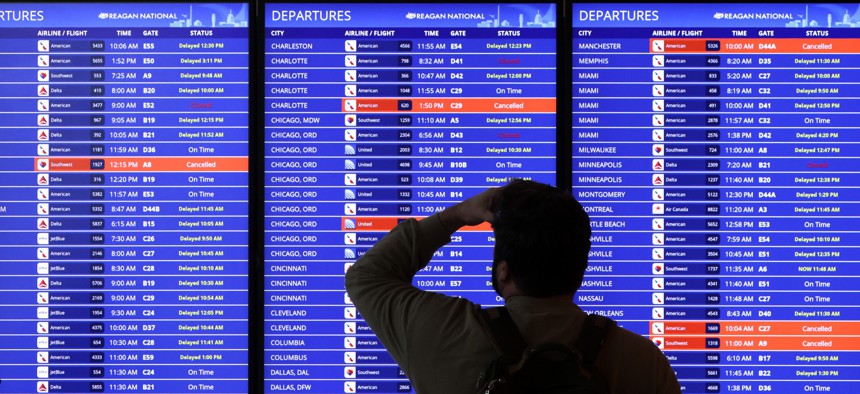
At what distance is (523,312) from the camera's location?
1800 mm

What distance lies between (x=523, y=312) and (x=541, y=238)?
0.55 feet

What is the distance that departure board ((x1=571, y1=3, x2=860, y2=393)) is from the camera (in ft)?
10.8

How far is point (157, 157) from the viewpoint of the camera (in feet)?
10.9

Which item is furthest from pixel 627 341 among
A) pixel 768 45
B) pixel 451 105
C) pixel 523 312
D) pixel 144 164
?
pixel 144 164

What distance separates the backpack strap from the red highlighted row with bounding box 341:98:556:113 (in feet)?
5.32

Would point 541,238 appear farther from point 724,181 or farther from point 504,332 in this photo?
point 724,181

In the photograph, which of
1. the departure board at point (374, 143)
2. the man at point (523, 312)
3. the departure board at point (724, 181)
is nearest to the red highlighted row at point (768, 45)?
the departure board at point (724, 181)

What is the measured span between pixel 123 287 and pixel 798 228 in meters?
2.58

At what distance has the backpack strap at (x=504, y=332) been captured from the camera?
1.73m

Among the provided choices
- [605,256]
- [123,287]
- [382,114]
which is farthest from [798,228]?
[123,287]

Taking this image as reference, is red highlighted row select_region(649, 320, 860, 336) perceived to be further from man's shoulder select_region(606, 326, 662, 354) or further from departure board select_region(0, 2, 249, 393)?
departure board select_region(0, 2, 249, 393)

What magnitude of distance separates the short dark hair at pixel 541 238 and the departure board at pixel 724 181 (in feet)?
5.04

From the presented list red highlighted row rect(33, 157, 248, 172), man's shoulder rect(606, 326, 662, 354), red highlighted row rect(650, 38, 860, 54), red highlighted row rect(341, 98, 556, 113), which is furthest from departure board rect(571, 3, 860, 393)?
man's shoulder rect(606, 326, 662, 354)

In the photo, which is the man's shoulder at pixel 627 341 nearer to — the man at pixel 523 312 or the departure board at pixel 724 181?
the man at pixel 523 312
